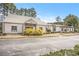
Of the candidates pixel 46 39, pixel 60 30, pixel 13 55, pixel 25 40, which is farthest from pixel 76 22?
pixel 13 55

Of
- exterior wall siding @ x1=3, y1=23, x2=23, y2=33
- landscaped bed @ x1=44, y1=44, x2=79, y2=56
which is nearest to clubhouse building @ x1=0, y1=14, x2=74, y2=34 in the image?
exterior wall siding @ x1=3, y1=23, x2=23, y2=33

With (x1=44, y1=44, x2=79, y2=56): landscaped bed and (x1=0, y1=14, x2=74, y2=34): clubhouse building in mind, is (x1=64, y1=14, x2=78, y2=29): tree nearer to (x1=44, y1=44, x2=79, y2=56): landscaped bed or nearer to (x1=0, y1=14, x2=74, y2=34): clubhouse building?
(x1=0, y1=14, x2=74, y2=34): clubhouse building

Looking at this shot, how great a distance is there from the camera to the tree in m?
2.21

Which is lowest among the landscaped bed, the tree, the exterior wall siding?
the landscaped bed

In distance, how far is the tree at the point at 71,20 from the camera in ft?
7.25

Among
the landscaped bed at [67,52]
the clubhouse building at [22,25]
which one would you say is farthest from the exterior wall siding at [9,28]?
the landscaped bed at [67,52]

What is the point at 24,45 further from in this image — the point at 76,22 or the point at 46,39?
the point at 76,22

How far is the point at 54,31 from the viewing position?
7.48 feet

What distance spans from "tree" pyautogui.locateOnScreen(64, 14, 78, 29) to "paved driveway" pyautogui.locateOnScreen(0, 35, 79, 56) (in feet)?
0.42

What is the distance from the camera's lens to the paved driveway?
2.22 meters

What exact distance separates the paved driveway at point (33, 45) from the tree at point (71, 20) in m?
0.13

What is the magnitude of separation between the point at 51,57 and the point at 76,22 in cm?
43

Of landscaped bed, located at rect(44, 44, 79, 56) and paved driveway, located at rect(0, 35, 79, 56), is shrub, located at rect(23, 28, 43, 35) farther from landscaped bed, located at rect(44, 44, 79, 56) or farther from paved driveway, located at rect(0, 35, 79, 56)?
landscaped bed, located at rect(44, 44, 79, 56)

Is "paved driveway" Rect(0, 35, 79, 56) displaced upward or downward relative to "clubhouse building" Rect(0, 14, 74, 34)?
downward
